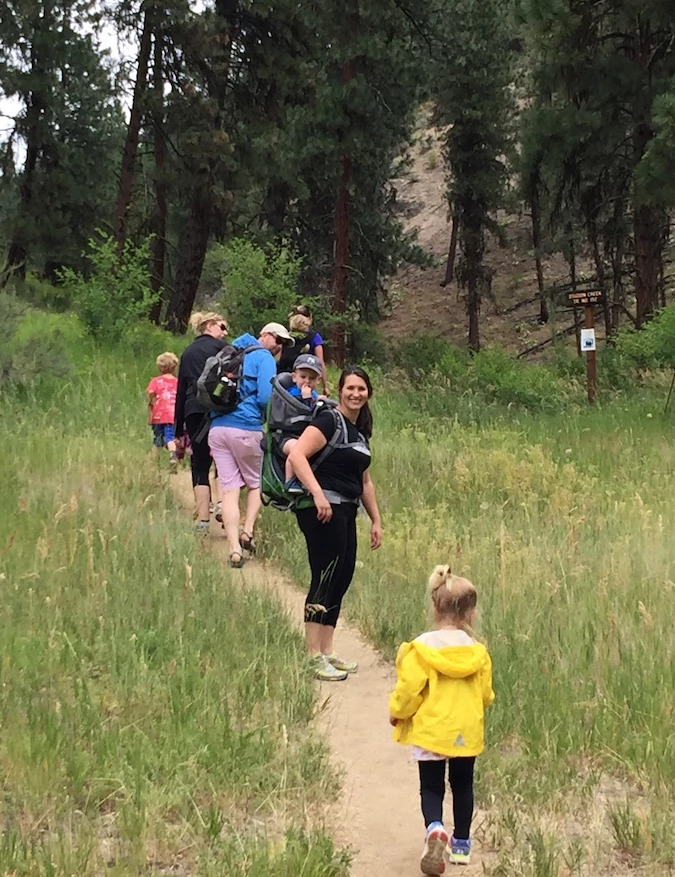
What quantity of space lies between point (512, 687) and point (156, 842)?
208 cm

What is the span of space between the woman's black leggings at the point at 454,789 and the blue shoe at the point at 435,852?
13 centimetres

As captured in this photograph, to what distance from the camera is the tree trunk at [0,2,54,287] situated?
73.8 ft

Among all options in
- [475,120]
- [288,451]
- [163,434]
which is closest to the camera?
[288,451]

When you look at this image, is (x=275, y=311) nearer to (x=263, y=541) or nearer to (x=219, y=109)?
(x=219, y=109)

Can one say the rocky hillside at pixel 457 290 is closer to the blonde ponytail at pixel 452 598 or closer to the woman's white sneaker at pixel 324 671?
the woman's white sneaker at pixel 324 671

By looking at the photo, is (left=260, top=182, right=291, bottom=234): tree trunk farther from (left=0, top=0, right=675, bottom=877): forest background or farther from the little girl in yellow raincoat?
the little girl in yellow raincoat

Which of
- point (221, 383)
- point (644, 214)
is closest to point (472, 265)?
point (644, 214)

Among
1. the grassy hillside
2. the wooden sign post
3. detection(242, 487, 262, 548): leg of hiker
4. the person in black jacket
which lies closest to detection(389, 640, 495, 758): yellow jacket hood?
the grassy hillside

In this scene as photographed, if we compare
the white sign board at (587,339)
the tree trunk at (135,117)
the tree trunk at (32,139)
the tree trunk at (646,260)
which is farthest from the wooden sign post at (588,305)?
the tree trunk at (32,139)

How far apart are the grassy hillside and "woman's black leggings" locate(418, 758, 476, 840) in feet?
0.65

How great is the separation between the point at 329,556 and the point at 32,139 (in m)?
22.7

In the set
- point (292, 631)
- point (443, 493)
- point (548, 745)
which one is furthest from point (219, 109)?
point (548, 745)

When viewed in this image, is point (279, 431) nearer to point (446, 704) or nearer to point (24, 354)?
point (446, 704)

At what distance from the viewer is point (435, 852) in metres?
3.19
